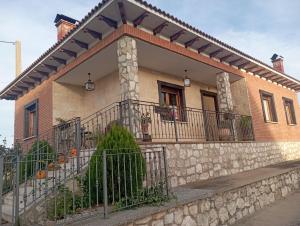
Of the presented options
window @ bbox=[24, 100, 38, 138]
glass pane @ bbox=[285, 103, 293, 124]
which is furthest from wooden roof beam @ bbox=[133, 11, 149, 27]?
glass pane @ bbox=[285, 103, 293, 124]

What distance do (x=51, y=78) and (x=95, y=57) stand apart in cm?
250

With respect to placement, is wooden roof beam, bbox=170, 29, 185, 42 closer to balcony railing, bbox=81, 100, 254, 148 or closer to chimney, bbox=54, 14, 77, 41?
balcony railing, bbox=81, 100, 254, 148

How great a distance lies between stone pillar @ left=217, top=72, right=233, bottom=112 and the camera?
9703 millimetres

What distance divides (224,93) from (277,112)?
4.80 metres

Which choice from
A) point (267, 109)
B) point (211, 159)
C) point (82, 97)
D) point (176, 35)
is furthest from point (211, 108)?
point (82, 97)

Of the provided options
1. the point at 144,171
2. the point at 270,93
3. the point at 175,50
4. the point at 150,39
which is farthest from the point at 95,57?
the point at 270,93

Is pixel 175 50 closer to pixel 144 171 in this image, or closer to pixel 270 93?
pixel 144 171

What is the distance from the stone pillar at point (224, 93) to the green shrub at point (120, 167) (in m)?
5.89

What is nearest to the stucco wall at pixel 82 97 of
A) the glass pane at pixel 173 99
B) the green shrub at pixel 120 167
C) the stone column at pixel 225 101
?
the glass pane at pixel 173 99

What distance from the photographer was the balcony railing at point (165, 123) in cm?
623

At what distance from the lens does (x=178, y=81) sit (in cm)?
1021

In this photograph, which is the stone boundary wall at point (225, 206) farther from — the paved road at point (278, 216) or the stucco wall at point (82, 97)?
the stucco wall at point (82, 97)

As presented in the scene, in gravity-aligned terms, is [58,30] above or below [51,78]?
above

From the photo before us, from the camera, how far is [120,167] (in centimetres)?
Answer: 446
